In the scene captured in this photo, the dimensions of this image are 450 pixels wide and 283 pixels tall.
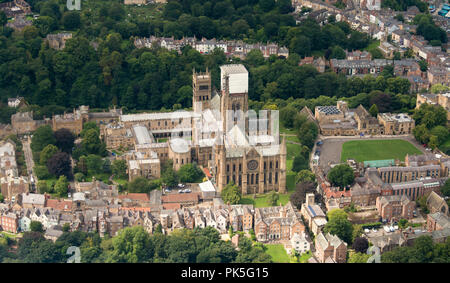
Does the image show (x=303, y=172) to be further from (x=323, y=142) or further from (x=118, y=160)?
(x=118, y=160)

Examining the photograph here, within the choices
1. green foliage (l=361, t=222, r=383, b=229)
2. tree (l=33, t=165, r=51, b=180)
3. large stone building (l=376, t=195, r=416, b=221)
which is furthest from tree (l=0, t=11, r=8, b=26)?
green foliage (l=361, t=222, r=383, b=229)

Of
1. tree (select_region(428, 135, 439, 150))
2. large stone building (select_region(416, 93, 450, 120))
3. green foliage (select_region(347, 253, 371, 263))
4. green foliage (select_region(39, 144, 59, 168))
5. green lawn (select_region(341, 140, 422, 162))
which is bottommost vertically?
green foliage (select_region(347, 253, 371, 263))

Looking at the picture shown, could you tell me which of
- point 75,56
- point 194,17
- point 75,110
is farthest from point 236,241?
point 194,17

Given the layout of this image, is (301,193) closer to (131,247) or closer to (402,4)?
(131,247)

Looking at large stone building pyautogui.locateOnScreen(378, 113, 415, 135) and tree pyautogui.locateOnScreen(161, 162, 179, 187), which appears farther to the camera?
large stone building pyautogui.locateOnScreen(378, 113, 415, 135)

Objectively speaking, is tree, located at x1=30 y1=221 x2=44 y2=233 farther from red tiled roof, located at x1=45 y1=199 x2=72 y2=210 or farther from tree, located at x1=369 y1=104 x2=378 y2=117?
tree, located at x1=369 y1=104 x2=378 y2=117
